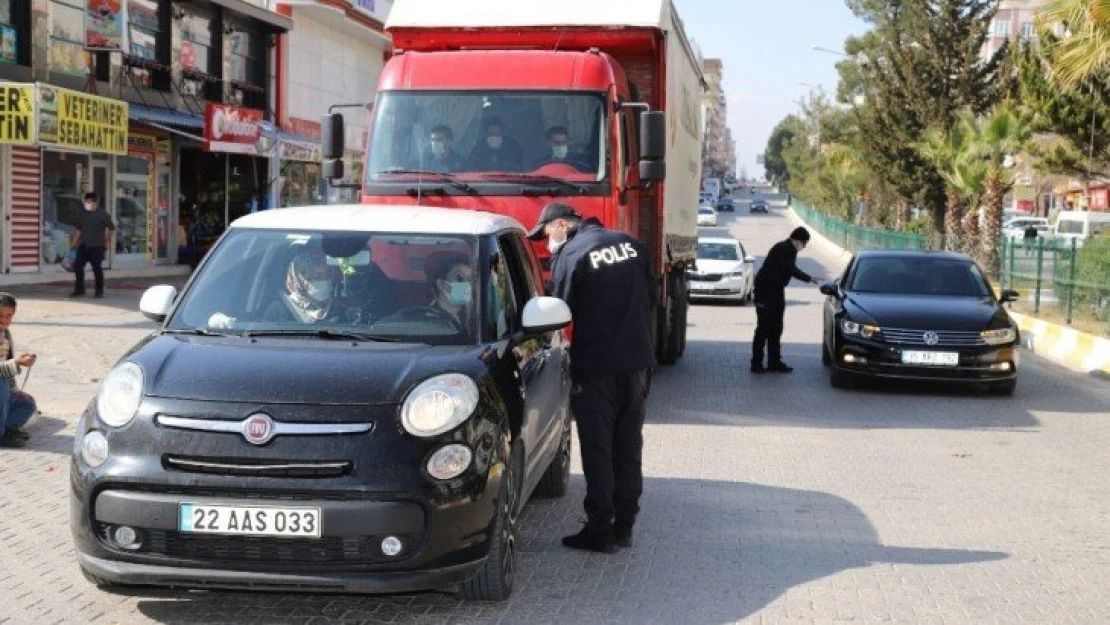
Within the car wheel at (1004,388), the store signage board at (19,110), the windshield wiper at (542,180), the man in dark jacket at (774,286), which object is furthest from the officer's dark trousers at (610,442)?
the store signage board at (19,110)

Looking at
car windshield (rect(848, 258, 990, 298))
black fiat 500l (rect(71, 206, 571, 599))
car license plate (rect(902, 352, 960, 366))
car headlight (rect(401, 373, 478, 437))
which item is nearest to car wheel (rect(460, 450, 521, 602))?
black fiat 500l (rect(71, 206, 571, 599))

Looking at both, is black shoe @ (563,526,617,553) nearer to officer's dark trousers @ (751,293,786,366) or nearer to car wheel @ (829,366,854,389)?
car wheel @ (829,366,854,389)

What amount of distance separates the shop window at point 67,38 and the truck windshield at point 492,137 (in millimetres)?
Answer: 16336

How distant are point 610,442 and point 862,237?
1867 inches

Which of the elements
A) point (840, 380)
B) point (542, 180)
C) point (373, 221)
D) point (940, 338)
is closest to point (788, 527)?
point (373, 221)

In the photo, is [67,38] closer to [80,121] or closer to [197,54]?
[80,121]

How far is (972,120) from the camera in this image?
37.7 meters

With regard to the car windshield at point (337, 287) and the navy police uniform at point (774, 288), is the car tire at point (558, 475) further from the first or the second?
the navy police uniform at point (774, 288)

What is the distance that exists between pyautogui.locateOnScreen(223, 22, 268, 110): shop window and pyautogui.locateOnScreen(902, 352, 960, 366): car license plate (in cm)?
2399

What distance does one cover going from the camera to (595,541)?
668cm

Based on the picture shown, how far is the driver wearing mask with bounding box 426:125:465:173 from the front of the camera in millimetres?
10898

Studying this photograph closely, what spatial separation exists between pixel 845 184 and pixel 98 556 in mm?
76110

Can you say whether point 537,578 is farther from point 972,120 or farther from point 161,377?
point 972,120

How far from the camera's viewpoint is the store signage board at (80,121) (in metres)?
20.8
